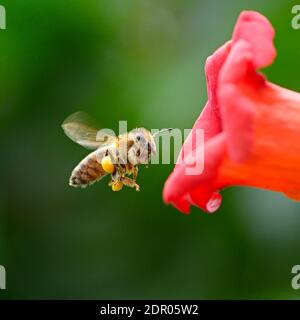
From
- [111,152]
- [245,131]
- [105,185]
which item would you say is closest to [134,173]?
[111,152]

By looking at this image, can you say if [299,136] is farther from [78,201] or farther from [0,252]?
[0,252]

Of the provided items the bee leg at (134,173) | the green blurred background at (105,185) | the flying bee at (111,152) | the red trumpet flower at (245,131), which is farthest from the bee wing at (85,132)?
the green blurred background at (105,185)

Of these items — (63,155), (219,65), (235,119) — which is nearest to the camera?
(235,119)

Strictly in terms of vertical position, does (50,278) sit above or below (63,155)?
below

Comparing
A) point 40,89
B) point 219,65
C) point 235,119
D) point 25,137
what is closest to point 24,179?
point 25,137

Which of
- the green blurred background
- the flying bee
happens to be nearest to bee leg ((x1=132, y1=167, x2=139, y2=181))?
the flying bee
